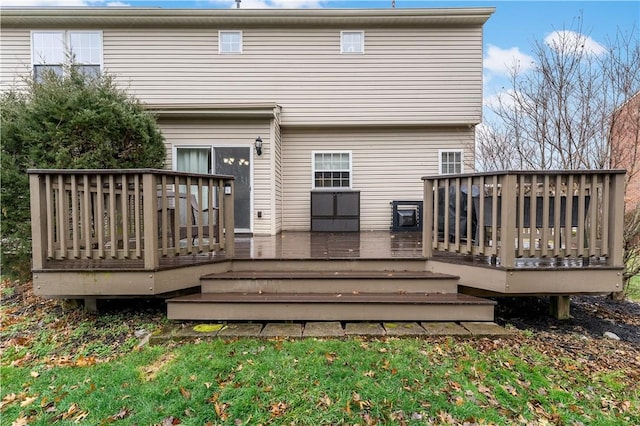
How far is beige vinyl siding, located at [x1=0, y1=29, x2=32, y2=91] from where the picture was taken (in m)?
7.98

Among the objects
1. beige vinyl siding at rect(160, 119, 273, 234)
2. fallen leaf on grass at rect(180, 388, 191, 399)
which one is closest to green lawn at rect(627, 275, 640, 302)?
fallen leaf on grass at rect(180, 388, 191, 399)

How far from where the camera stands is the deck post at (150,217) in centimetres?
303

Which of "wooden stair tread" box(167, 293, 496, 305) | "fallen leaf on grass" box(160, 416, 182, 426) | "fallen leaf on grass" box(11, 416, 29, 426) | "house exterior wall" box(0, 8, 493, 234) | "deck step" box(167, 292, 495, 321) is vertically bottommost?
"fallen leaf on grass" box(11, 416, 29, 426)

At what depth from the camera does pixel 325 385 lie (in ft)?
7.17

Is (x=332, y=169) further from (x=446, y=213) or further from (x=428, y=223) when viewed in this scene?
(x=446, y=213)

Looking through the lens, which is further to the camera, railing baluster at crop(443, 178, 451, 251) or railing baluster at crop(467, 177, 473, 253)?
railing baluster at crop(443, 178, 451, 251)

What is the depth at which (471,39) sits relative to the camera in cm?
821

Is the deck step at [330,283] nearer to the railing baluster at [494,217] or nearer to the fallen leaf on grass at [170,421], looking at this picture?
the railing baluster at [494,217]

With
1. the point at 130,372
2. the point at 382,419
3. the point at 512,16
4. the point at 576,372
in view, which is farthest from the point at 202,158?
the point at 512,16

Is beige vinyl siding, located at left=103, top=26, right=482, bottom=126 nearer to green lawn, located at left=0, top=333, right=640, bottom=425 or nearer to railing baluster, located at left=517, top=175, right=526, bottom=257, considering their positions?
railing baluster, located at left=517, top=175, right=526, bottom=257

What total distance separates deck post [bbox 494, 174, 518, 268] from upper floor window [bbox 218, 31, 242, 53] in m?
7.40

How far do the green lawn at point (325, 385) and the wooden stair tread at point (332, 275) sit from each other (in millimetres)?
762

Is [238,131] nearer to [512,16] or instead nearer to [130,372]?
[130,372]

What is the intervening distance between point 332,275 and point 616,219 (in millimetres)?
2781
